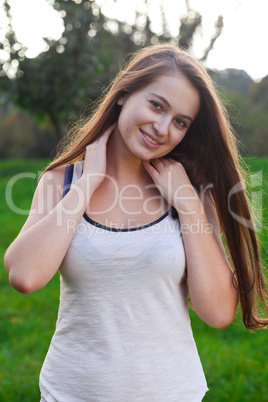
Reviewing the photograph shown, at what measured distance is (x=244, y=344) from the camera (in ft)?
12.8

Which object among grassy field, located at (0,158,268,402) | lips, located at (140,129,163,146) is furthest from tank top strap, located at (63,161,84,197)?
grassy field, located at (0,158,268,402)

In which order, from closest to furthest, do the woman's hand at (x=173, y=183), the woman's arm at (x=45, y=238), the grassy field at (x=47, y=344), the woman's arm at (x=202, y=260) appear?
the woman's arm at (x=45, y=238) < the woman's arm at (x=202, y=260) < the woman's hand at (x=173, y=183) < the grassy field at (x=47, y=344)

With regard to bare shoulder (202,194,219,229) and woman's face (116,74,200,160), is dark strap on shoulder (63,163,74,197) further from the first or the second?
bare shoulder (202,194,219,229)

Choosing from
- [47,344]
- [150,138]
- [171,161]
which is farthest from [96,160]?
[47,344]

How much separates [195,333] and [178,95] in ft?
10.1

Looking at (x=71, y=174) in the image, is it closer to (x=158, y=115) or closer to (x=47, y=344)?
(x=158, y=115)

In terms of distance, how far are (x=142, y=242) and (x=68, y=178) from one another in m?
0.38

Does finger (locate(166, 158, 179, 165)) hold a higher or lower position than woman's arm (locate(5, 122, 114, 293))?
higher

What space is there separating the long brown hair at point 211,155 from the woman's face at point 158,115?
42 mm

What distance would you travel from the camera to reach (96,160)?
172 cm

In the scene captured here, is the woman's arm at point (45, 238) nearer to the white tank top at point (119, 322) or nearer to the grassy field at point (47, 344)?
the white tank top at point (119, 322)

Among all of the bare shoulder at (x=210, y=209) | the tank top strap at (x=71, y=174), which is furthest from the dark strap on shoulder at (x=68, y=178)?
the bare shoulder at (x=210, y=209)

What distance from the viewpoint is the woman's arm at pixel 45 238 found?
1479mm

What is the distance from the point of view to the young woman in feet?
4.95
